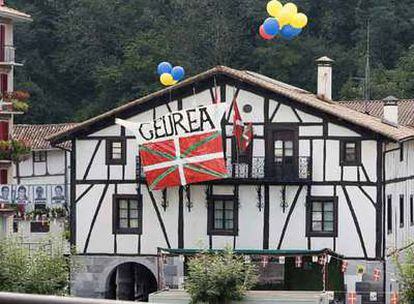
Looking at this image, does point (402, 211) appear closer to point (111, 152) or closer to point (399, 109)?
point (111, 152)

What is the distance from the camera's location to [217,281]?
33.4 metres

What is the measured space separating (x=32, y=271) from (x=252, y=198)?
8.36m

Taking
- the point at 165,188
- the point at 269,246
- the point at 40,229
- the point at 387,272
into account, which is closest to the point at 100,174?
the point at 165,188

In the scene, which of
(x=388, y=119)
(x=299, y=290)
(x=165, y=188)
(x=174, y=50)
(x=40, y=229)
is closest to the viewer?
(x=299, y=290)

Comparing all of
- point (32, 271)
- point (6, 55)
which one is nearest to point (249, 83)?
point (32, 271)

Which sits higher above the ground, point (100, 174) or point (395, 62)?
point (395, 62)

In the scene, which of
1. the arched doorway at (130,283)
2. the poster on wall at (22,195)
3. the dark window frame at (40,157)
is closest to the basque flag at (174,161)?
the arched doorway at (130,283)

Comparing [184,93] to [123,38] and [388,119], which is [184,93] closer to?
[388,119]

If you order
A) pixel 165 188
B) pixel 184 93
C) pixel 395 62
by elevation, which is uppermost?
pixel 395 62

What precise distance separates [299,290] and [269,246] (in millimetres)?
1965

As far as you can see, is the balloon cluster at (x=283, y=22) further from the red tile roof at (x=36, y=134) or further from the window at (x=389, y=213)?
the red tile roof at (x=36, y=134)

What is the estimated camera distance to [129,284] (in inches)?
1604

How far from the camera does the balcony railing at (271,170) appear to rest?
38594 millimetres

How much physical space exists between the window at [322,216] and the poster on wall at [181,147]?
282 centimetres
